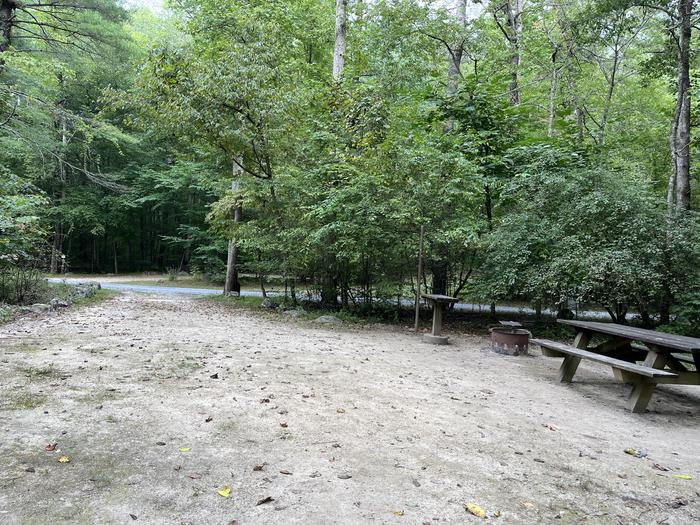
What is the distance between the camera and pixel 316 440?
2781 millimetres

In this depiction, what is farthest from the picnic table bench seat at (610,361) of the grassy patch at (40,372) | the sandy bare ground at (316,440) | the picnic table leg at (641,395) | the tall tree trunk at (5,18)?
the tall tree trunk at (5,18)

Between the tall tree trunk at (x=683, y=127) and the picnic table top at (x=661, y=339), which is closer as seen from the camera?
the picnic table top at (x=661, y=339)

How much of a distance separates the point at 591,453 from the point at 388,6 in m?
12.2

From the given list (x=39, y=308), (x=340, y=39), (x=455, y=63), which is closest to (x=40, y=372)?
(x=39, y=308)

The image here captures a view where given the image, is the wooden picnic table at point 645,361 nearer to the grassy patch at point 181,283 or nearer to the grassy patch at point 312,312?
the grassy patch at point 312,312

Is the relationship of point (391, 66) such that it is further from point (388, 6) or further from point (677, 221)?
point (677, 221)

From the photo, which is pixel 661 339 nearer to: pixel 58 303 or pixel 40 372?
pixel 40 372

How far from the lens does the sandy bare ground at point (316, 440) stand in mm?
2012

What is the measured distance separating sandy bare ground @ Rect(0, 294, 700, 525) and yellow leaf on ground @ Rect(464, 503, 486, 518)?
0.11ft

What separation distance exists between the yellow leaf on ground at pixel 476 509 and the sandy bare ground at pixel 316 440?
0.03 metres

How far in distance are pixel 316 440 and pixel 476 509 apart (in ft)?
3.58

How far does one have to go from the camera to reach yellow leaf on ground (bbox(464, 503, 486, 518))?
6.62 ft

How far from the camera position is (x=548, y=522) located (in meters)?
2.01

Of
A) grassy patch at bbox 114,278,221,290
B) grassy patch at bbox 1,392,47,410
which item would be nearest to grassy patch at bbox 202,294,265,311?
grassy patch at bbox 114,278,221,290
